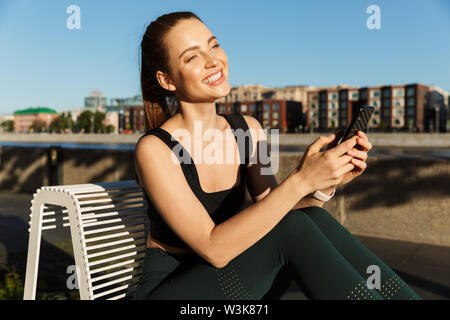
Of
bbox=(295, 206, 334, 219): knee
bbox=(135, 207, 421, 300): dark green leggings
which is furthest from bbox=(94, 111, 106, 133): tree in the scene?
bbox=(135, 207, 421, 300): dark green leggings

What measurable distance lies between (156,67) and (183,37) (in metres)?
0.20

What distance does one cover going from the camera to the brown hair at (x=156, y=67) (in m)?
1.86

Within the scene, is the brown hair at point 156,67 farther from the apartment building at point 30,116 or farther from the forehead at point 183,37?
the apartment building at point 30,116

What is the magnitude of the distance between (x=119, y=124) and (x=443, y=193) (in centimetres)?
15582

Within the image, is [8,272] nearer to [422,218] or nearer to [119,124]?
[422,218]

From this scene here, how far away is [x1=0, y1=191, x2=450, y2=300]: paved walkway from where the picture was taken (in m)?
3.31

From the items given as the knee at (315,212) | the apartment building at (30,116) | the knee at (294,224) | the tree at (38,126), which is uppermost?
the knee at (294,224)

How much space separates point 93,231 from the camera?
195 centimetres

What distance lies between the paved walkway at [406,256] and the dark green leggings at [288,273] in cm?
170

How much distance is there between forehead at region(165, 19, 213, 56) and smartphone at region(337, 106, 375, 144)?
0.72 m

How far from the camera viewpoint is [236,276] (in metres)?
1.52

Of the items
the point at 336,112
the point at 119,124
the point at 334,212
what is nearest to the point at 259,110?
the point at 336,112

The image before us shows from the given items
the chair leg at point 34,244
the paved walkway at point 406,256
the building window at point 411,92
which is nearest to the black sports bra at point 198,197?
the chair leg at point 34,244

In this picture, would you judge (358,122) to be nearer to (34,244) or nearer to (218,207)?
(218,207)
